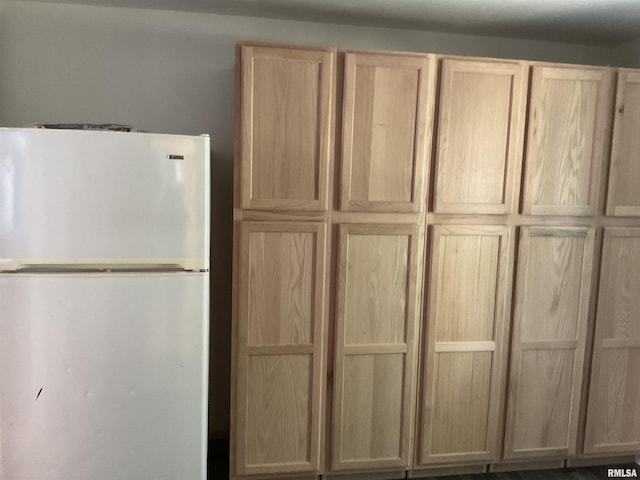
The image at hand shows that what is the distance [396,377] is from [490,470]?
0.74 metres

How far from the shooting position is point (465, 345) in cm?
219

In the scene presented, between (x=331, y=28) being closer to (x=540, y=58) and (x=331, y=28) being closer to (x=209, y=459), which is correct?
(x=540, y=58)

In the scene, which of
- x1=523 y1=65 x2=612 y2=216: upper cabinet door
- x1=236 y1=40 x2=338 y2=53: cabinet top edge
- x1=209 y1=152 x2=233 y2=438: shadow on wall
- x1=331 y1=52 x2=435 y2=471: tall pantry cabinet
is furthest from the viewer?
x1=209 y1=152 x2=233 y2=438: shadow on wall

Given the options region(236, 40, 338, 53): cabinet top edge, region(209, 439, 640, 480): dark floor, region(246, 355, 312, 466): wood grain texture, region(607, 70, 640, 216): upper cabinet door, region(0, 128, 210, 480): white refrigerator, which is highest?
region(236, 40, 338, 53): cabinet top edge

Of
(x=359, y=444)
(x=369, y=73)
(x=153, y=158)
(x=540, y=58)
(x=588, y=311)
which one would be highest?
(x=540, y=58)

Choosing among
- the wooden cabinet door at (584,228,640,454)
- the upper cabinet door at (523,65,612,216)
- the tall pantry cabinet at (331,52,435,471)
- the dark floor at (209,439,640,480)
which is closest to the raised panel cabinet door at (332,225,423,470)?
the tall pantry cabinet at (331,52,435,471)

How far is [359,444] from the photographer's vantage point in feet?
7.07

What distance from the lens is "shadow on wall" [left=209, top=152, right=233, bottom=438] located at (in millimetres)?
2455

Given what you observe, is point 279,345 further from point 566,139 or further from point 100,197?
point 566,139

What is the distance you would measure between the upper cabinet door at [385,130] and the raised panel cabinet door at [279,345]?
0.28 metres

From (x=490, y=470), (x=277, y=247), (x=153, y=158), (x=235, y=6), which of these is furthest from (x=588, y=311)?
(x=235, y=6)

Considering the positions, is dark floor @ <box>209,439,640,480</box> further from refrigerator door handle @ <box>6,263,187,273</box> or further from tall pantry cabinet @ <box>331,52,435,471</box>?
refrigerator door handle @ <box>6,263,187,273</box>

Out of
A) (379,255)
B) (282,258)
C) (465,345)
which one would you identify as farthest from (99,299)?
(465,345)

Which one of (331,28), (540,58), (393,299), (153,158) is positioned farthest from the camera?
(540,58)
